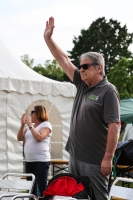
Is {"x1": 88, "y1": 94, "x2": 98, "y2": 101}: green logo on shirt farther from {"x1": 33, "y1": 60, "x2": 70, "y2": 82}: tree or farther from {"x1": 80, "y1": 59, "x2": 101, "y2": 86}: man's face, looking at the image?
{"x1": 33, "y1": 60, "x2": 70, "y2": 82}: tree

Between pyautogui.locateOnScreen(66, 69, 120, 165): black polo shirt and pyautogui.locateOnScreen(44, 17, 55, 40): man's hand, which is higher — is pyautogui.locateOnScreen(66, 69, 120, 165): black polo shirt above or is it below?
below

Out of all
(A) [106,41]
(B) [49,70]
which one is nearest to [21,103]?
(A) [106,41]

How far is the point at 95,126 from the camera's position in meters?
4.97

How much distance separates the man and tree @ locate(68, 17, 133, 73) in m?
52.3

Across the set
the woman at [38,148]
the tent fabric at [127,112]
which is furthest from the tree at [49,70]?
the woman at [38,148]

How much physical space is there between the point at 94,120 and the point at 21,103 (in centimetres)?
605

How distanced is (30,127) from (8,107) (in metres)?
2.81

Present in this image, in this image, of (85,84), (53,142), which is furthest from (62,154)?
(85,84)

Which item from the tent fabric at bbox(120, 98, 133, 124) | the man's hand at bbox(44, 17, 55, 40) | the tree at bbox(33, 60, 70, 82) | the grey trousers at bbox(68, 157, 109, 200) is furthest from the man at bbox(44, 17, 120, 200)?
the tree at bbox(33, 60, 70, 82)

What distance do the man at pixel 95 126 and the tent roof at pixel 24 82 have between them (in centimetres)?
550

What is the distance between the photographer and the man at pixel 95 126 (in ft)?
16.0

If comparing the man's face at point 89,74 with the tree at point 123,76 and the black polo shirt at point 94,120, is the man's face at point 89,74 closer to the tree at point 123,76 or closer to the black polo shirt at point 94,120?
the black polo shirt at point 94,120

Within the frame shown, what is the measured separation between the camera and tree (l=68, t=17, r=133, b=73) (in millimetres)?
58156

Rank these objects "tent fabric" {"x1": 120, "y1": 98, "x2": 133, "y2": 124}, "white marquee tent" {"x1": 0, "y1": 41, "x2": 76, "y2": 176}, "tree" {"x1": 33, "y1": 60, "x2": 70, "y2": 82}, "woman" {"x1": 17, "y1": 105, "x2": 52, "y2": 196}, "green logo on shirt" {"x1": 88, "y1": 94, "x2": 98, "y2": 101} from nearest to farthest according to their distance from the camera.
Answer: "green logo on shirt" {"x1": 88, "y1": 94, "x2": 98, "y2": 101} → "woman" {"x1": 17, "y1": 105, "x2": 52, "y2": 196} → "white marquee tent" {"x1": 0, "y1": 41, "x2": 76, "y2": 176} → "tent fabric" {"x1": 120, "y1": 98, "x2": 133, "y2": 124} → "tree" {"x1": 33, "y1": 60, "x2": 70, "y2": 82}
